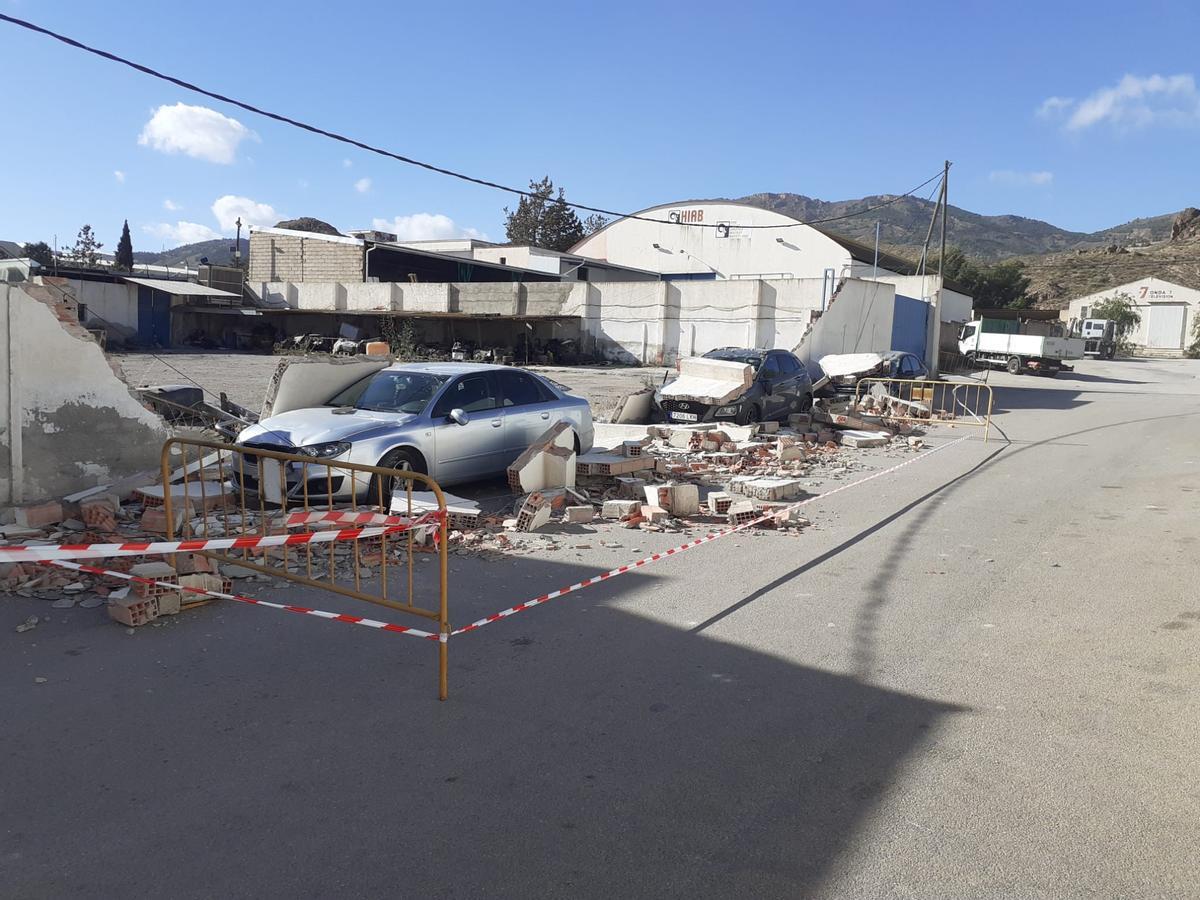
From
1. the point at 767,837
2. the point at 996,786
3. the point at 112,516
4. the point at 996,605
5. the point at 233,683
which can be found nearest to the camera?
the point at 767,837

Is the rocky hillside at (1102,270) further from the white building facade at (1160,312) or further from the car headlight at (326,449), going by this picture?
the car headlight at (326,449)

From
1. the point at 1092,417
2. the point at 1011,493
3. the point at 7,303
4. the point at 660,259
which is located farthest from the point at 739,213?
the point at 7,303

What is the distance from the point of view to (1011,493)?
11.4m

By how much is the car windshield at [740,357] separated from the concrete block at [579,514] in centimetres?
920

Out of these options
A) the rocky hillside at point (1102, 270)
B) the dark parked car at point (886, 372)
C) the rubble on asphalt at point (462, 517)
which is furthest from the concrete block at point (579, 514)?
the rocky hillside at point (1102, 270)

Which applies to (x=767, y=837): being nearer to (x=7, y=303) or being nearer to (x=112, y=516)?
(x=112, y=516)

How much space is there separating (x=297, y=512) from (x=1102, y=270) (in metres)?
101

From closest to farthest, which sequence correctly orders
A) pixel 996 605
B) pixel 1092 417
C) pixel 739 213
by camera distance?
pixel 996 605 < pixel 1092 417 < pixel 739 213

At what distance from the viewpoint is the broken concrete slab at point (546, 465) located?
9367mm

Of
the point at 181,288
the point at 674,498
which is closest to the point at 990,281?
the point at 181,288

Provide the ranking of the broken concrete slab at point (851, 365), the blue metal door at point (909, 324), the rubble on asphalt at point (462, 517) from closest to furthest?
1. the rubble on asphalt at point (462, 517)
2. the broken concrete slab at point (851, 365)
3. the blue metal door at point (909, 324)

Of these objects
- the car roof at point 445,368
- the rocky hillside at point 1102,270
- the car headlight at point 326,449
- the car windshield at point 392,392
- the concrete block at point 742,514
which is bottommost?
the concrete block at point 742,514

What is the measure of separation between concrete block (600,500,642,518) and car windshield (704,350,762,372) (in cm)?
892

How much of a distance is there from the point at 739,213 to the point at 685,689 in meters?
51.3
